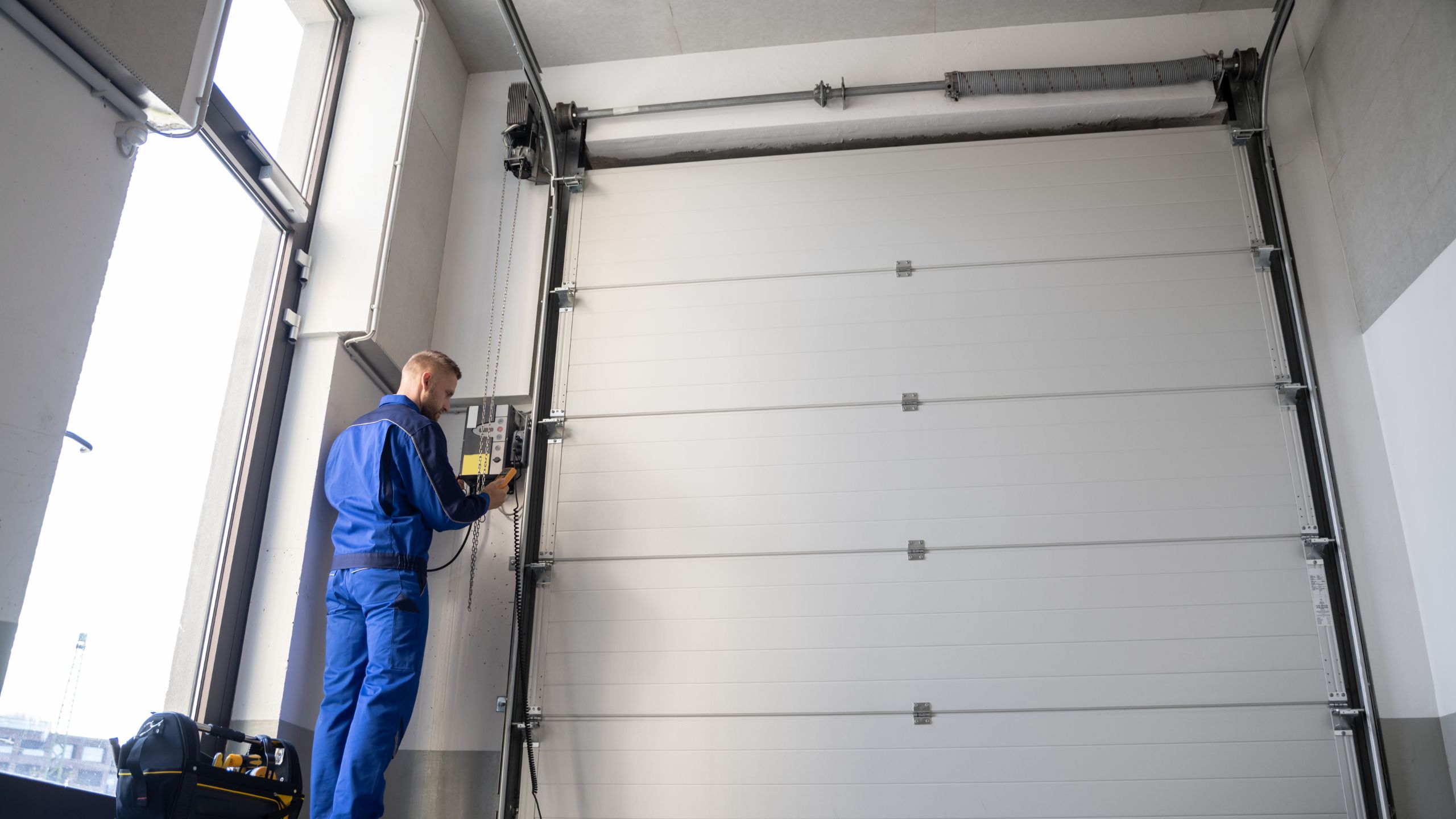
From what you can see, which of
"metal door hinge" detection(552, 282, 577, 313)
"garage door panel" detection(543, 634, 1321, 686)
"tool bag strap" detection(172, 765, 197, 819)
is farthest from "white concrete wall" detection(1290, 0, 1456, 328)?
"tool bag strap" detection(172, 765, 197, 819)

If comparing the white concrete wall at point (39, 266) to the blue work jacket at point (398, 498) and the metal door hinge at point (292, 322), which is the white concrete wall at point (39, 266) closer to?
the blue work jacket at point (398, 498)

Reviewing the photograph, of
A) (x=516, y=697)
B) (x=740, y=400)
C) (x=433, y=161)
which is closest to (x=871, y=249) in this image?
(x=740, y=400)

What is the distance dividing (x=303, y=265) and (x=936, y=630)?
11.7 feet

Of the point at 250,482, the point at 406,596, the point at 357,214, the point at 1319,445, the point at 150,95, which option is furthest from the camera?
the point at 357,214

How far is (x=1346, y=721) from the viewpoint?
4441mm

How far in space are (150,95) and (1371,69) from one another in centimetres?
540

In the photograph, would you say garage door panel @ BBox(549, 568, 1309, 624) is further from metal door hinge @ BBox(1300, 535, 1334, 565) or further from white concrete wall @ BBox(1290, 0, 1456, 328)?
white concrete wall @ BBox(1290, 0, 1456, 328)

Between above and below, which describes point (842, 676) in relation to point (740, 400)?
below

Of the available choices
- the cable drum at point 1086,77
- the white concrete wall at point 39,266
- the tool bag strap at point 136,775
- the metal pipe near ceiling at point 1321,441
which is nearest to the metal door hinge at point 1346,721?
the metal pipe near ceiling at point 1321,441

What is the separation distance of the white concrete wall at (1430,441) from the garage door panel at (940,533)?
0.53m

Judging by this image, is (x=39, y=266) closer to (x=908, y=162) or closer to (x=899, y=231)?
(x=899, y=231)

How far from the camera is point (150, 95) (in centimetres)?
349

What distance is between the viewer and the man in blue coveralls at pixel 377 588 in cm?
385

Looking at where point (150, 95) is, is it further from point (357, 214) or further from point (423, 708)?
point (423, 708)
